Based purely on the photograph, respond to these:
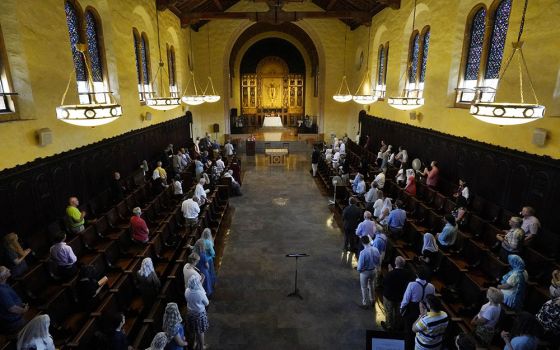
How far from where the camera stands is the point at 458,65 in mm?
10328

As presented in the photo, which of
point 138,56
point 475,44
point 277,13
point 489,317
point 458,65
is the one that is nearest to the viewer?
point 489,317

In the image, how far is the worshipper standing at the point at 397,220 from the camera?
7934 millimetres

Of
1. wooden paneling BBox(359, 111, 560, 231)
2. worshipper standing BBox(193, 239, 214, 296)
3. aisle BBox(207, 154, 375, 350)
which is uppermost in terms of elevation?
wooden paneling BBox(359, 111, 560, 231)

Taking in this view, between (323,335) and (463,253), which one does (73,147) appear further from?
(463,253)

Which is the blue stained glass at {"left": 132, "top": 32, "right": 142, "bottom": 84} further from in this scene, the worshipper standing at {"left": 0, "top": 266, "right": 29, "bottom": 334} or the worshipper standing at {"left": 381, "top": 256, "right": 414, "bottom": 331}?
the worshipper standing at {"left": 381, "top": 256, "right": 414, "bottom": 331}

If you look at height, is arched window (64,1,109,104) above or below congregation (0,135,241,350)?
above

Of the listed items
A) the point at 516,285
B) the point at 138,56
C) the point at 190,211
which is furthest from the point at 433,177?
the point at 138,56

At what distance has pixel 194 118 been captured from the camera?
70.2 ft

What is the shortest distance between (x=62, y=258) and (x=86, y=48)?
5395 mm

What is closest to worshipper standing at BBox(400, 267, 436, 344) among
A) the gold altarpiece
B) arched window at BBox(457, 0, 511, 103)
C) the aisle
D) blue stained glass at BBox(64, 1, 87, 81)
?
the aisle

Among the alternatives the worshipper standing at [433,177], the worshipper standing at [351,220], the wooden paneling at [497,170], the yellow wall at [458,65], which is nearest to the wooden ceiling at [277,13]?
the yellow wall at [458,65]

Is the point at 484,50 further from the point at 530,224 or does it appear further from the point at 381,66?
the point at 381,66

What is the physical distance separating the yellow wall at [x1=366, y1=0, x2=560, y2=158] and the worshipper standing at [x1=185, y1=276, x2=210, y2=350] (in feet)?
22.9

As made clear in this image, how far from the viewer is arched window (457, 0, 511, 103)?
8.69 meters
